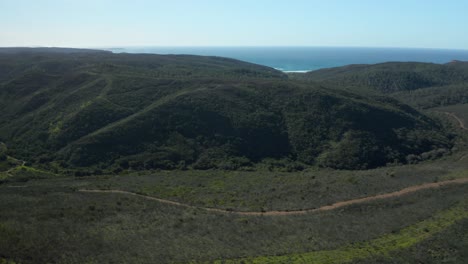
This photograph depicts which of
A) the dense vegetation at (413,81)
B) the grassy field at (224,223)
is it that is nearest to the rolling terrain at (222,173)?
the grassy field at (224,223)

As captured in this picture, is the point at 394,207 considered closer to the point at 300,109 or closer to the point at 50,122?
the point at 300,109

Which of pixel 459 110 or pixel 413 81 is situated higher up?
pixel 413 81

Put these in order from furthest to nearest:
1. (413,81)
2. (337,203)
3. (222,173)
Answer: (413,81) < (222,173) < (337,203)

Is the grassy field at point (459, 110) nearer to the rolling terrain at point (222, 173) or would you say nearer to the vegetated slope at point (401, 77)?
the rolling terrain at point (222, 173)

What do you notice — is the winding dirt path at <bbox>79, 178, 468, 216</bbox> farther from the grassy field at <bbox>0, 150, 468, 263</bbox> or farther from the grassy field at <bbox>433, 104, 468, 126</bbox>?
the grassy field at <bbox>433, 104, 468, 126</bbox>

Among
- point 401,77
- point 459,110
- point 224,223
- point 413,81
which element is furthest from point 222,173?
point 413,81

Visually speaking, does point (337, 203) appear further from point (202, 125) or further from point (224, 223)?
point (202, 125)
